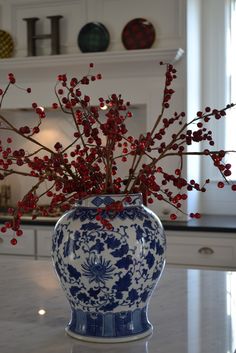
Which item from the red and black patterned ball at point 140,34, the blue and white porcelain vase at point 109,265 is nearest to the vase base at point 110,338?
the blue and white porcelain vase at point 109,265

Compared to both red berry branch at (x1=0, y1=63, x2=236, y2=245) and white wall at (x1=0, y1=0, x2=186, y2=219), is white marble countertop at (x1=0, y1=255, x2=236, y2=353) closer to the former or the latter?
red berry branch at (x1=0, y1=63, x2=236, y2=245)

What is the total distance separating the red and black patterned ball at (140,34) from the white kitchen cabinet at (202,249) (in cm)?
120

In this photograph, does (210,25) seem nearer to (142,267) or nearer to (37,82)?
(37,82)

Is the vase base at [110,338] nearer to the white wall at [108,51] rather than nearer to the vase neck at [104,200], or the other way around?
the vase neck at [104,200]

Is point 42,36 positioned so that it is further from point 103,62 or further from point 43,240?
point 43,240

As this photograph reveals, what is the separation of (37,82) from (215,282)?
247 centimetres

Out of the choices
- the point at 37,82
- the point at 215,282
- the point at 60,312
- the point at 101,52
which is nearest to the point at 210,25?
the point at 101,52

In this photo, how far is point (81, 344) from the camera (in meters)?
1.22

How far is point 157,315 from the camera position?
4.67ft

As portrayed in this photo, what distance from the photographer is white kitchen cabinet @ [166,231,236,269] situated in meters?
3.20

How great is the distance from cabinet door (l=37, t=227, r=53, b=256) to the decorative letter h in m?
Result: 1.18

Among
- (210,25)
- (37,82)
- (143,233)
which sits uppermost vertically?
(210,25)

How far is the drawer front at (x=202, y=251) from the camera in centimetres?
321

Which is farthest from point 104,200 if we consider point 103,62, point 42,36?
point 42,36
